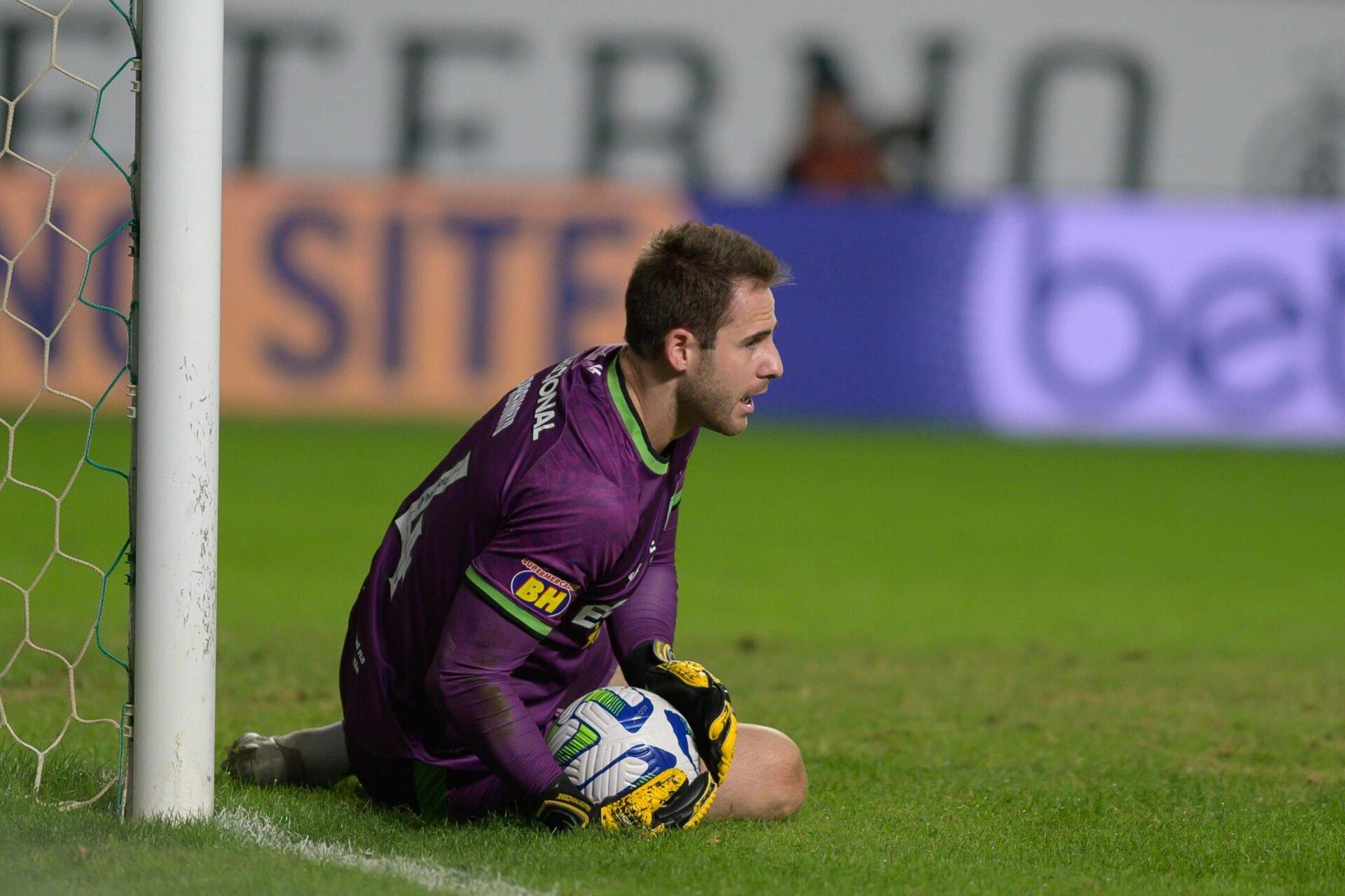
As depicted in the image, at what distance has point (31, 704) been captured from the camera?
16.8ft

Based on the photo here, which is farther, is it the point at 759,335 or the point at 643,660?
the point at 643,660

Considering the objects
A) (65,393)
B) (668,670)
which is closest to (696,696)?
(668,670)

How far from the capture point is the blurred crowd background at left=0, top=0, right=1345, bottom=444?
1414cm

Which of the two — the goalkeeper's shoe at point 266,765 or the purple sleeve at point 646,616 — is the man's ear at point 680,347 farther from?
the goalkeeper's shoe at point 266,765

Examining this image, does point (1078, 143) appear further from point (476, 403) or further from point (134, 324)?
point (134, 324)

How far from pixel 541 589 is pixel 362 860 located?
69cm

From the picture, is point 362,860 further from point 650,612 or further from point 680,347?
point 680,347

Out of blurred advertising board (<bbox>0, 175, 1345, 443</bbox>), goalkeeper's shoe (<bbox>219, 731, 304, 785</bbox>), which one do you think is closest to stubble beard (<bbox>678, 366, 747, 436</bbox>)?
goalkeeper's shoe (<bbox>219, 731, 304, 785</bbox>)

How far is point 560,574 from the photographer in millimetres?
3559

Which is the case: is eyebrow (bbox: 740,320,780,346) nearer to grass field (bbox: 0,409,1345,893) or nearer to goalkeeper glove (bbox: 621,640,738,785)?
goalkeeper glove (bbox: 621,640,738,785)

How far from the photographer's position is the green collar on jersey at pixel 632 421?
Result: 3.77 metres

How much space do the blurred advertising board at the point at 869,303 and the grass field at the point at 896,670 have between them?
4.23 ft

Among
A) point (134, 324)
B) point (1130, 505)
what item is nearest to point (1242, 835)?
point (134, 324)

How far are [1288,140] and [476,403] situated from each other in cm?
1066
